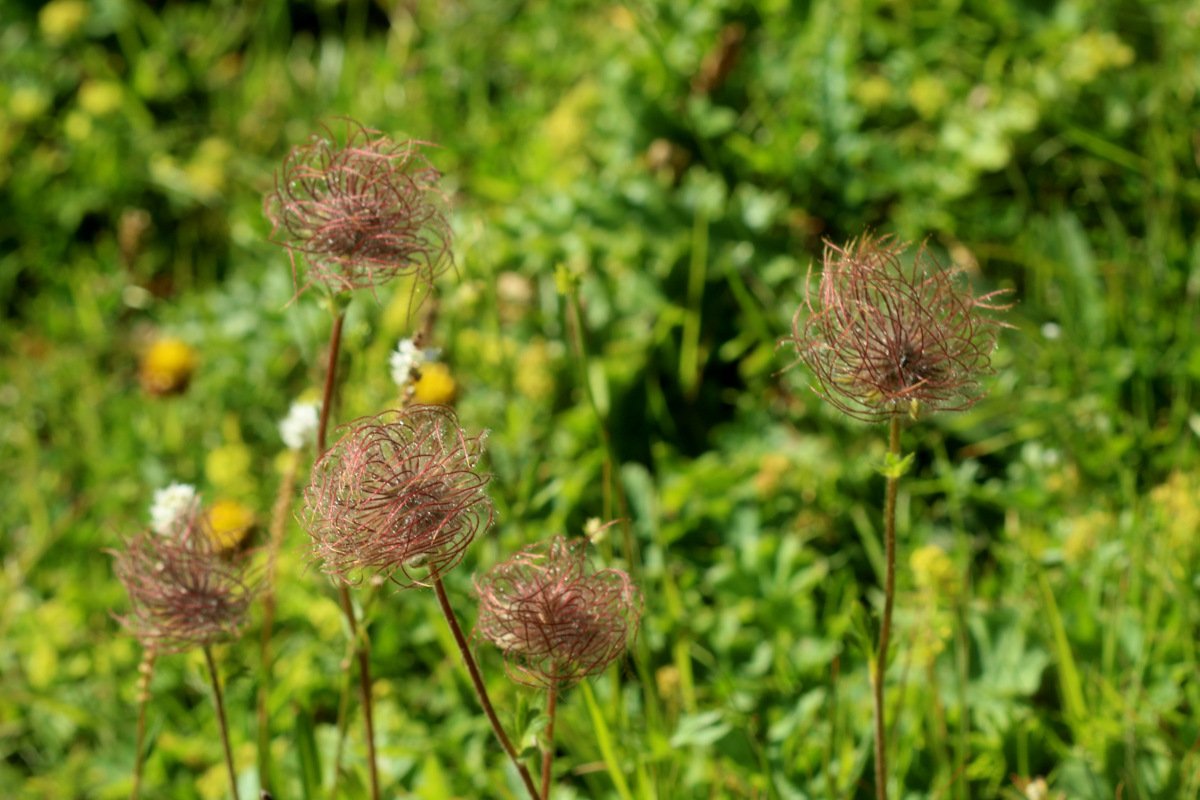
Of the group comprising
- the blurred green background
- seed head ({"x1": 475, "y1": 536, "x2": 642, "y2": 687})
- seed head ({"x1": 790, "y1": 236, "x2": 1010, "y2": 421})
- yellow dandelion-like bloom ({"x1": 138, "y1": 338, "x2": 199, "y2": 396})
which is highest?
seed head ({"x1": 790, "y1": 236, "x2": 1010, "y2": 421})

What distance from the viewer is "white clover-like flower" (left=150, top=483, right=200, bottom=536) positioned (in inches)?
68.2

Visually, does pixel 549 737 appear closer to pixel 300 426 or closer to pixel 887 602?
pixel 887 602

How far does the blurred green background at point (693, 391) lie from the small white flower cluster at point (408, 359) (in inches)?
3.7

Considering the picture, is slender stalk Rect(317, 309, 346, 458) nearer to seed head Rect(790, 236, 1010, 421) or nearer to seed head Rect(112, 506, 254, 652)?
seed head Rect(112, 506, 254, 652)

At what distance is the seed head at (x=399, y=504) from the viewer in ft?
4.05

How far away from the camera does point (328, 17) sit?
4.40 meters

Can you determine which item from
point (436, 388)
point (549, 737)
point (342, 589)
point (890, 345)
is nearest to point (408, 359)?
point (342, 589)

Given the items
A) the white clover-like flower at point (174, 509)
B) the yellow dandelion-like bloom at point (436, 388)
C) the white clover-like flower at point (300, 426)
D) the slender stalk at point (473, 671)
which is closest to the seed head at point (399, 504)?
the slender stalk at point (473, 671)

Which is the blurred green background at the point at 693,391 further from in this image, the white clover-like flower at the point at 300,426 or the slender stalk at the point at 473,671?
the white clover-like flower at the point at 300,426

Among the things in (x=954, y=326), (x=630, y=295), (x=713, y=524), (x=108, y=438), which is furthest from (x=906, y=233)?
(x=108, y=438)

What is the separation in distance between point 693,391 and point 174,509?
1.38 metres

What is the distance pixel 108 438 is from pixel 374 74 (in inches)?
54.5

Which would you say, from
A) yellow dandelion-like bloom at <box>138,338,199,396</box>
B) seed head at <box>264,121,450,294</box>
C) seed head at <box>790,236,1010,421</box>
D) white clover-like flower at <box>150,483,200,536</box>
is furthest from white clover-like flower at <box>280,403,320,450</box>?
yellow dandelion-like bloom at <box>138,338,199,396</box>

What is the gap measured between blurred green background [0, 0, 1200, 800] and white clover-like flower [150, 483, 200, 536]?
0.20 meters
